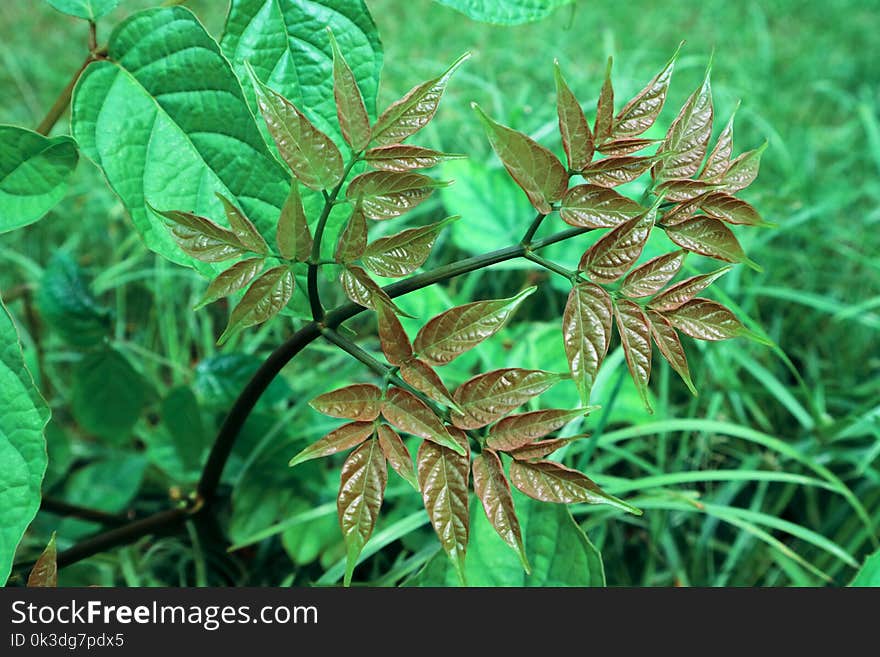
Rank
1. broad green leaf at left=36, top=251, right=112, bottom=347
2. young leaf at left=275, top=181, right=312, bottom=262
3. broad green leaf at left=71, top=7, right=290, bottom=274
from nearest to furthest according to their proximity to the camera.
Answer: young leaf at left=275, top=181, right=312, bottom=262
broad green leaf at left=71, top=7, right=290, bottom=274
broad green leaf at left=36, top=251, right=112, bottom=347

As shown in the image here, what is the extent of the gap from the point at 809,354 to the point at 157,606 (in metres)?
1.15

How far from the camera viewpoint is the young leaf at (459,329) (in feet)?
1.52

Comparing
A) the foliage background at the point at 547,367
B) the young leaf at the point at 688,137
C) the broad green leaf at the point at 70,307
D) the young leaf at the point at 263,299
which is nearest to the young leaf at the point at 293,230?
the young leaf at the point at 263,299

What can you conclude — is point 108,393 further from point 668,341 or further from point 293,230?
point 668,341

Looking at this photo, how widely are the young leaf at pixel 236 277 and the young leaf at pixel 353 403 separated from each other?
84mm

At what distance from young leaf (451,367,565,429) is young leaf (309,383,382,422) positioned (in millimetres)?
51

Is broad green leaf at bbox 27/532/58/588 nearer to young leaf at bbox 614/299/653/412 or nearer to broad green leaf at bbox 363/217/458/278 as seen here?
broad green leaf at bbox 363/217/458/278

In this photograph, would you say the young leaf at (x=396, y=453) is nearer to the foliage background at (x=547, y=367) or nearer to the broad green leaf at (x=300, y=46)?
the broad green leaf at (x=300, y=46)

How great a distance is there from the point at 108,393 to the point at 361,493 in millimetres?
633


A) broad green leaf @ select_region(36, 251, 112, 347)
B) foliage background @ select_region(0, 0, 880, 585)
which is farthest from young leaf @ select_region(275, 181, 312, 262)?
broad green leaf @ select_region(36, 251, 112, 347)

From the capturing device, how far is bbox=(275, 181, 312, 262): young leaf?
1.44 ft

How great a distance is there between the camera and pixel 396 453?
47 centimetres

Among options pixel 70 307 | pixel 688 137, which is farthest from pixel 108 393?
pixel 688 137

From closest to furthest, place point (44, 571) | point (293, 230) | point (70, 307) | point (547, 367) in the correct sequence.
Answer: point (293, 230) < point (44, 571) < point (70, 307) < point (547, 367)
